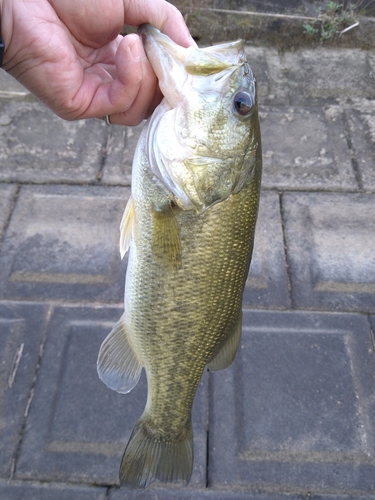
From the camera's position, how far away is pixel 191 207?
1508mm

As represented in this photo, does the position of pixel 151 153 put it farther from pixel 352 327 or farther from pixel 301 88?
pixel 301 88

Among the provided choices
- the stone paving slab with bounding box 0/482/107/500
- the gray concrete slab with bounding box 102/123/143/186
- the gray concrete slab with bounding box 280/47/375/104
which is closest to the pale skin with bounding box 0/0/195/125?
the gray concrete slab with bounding box 102/123/143/186

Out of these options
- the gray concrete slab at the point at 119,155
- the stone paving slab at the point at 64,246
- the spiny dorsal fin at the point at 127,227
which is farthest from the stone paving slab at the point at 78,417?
the gray concrete slab at the point at 119,155

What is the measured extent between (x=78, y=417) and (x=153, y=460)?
2.34 ft

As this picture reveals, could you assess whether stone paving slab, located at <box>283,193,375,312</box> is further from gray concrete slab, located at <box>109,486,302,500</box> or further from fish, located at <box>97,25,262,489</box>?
fish, located at <box>97,25,262,489</box>

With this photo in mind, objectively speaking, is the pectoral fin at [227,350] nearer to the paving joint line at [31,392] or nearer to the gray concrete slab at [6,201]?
the paving joint line at [31,392]

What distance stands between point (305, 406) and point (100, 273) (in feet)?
4.61

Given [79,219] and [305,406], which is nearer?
[305,406]

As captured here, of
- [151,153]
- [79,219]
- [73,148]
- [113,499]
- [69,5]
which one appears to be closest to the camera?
[151,153]

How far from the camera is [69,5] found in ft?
5.36

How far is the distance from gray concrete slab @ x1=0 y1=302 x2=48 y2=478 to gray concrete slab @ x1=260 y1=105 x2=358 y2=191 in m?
1.82

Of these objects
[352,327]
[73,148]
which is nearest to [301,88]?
[73,148]

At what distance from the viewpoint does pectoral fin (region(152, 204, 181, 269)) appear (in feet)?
4.96

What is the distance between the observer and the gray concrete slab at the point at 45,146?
3.24 m
